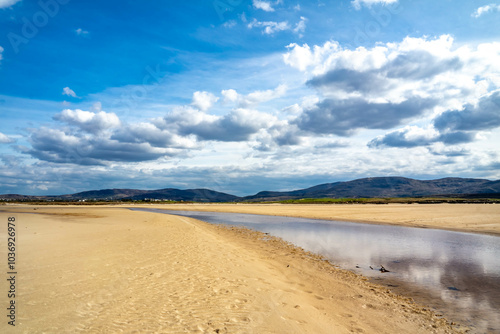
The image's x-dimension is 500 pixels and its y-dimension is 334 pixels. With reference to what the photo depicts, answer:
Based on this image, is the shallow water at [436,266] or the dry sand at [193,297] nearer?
the dry sand at [193,297]

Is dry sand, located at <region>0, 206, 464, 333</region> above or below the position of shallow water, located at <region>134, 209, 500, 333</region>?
above

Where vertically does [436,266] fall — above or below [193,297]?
below

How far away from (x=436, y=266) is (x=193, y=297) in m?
14.2

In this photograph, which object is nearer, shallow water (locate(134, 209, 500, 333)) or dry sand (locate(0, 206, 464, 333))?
dry sand (locate(0, 206, 464, 333))

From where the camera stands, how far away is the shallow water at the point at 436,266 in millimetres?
9945

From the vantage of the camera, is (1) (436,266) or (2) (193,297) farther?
(1) (436,266)

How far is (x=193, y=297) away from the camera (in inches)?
344

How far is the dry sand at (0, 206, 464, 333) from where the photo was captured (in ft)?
22.7

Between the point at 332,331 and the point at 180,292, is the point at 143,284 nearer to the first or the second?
the point at 180,292

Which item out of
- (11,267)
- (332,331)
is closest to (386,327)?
(332,331)

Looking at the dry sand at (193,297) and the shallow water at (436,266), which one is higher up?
the dry sand at (193,297)

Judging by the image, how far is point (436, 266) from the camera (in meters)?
15.7

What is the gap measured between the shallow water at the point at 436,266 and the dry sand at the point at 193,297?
131cm

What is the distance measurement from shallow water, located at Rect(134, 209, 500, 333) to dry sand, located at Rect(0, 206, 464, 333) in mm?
1307
